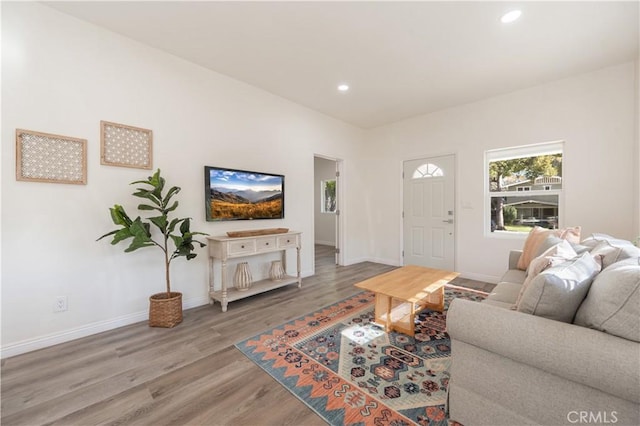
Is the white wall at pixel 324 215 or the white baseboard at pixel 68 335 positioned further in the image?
the white wall at pixel 324 215

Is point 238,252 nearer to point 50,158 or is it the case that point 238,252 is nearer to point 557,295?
point 50,158

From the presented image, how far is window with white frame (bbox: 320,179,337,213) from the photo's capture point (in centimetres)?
770

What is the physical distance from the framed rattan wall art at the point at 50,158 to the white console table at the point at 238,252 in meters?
1.34

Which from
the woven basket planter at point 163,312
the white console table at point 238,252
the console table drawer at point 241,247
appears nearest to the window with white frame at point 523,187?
the white console table at point 238,252

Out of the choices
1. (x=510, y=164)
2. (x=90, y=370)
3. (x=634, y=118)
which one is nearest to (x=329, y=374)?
(x=90, y=370)

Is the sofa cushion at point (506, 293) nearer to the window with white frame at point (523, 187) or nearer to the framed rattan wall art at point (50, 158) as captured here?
the window with white frame at point (523, 187)

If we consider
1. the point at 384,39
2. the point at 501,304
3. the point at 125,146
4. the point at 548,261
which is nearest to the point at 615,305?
the point at 548,261

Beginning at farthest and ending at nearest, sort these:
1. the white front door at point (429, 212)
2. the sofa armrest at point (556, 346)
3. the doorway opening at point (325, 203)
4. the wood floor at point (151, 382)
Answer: the doorway opening at point (325, 203) < the white front door at point (429, 212) < the wood floor at point (151, 382) < the sofa armrest at point (556, 346)

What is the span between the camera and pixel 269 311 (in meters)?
2.84

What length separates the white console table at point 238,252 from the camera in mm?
2834

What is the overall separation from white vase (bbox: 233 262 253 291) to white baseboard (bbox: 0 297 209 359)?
3.04ft

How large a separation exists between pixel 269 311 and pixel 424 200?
3257mm

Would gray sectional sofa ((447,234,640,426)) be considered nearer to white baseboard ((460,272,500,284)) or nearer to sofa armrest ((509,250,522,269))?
sofa armrest ((509,250,522,269))

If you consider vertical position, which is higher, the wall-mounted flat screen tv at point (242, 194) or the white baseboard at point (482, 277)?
the wall-mounted flat screen tv at point (242, 194)
